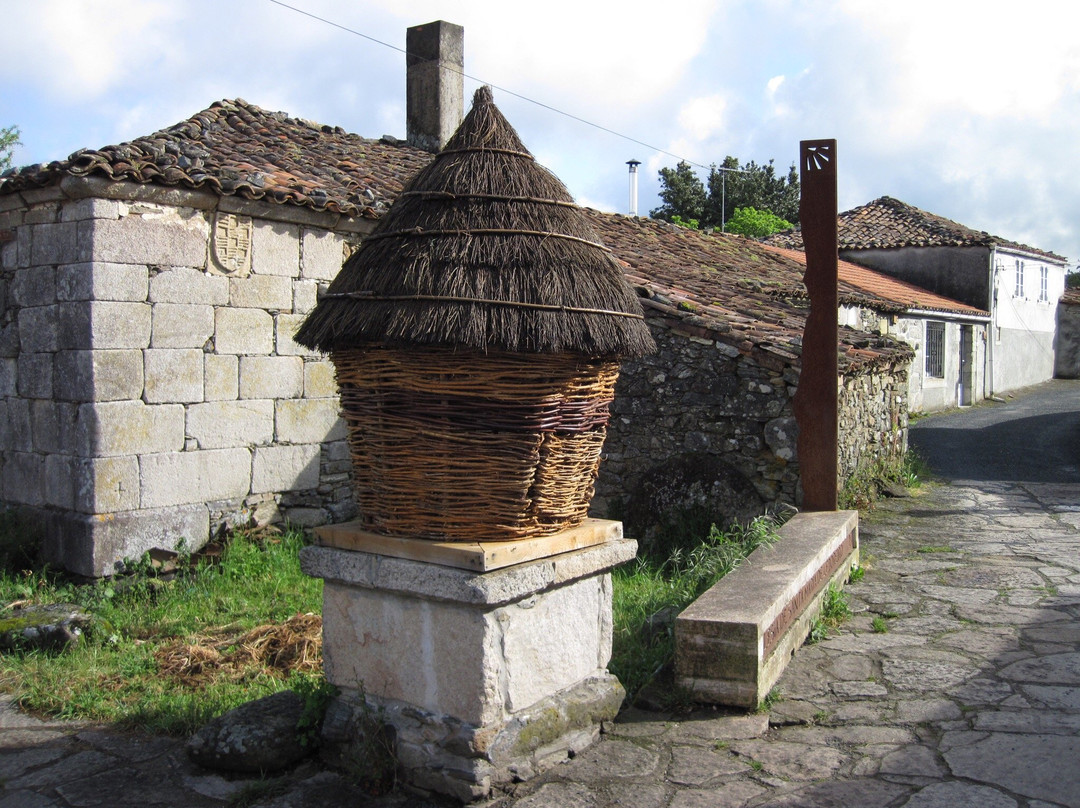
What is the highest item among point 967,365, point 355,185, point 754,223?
point 754,223

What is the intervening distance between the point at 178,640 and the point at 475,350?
3625mm

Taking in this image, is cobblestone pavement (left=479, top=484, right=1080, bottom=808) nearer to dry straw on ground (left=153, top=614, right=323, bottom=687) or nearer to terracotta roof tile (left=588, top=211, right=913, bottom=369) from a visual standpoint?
dry straw on ground (left=153, top=614, right=323, bottom=687)

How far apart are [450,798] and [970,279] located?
23.3m

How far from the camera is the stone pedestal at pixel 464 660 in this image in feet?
10.8

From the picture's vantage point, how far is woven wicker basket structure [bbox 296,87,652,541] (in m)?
3.24

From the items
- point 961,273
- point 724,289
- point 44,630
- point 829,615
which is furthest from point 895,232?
point 44,630

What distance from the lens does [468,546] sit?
3.29 m

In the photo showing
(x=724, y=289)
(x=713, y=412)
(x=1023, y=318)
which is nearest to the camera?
(x=713, y=412)

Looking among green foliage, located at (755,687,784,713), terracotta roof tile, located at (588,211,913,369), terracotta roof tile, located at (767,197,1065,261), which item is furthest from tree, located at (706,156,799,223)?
green foliage, located at (755,687,784,713)

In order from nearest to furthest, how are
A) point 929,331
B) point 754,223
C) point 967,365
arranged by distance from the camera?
1. point 929,331
2. point 967,365
3. point 754,223

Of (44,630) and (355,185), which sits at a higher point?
(355,185)

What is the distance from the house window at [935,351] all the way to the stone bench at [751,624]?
1732cm

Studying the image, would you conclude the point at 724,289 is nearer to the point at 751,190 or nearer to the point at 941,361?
the point at 941,361

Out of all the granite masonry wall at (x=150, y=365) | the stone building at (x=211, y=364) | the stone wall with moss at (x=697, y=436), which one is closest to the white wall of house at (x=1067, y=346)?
the stone building at (x=211, y=364)
